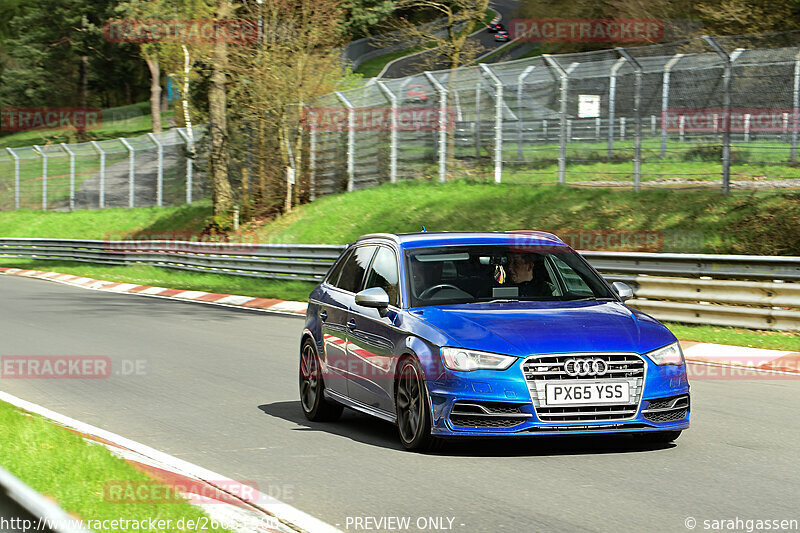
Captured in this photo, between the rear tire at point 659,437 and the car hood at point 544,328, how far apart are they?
0.69 m

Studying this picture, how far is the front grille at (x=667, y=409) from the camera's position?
7684 mm

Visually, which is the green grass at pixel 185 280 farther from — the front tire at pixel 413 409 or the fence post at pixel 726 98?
the front tire at pixel 413 409

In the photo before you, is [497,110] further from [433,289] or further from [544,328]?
[544,328]

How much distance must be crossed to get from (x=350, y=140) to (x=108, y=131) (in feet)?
214

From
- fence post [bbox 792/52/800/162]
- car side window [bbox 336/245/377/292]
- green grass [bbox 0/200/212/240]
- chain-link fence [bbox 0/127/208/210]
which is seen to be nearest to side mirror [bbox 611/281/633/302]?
car side window [bbox 336/245/377/292]

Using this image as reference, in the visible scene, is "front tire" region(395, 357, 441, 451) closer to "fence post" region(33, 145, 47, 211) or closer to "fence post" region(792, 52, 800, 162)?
"fence post" region(792, 52, 800, 162)

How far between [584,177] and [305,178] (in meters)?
13.7

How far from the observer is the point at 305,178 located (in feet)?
122

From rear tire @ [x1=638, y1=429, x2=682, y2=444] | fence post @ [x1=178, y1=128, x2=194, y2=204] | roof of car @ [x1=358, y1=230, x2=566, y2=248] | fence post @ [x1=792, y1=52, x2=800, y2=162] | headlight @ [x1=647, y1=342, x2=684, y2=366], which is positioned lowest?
fence post @ [x1=178, y1=128, x2=194, y2=204]

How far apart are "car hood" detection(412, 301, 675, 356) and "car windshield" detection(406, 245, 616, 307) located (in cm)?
24

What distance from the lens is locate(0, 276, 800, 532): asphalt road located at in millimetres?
6293

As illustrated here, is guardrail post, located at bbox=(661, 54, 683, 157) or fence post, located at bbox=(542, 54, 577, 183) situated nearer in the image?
guardrail post, located at bbox=(661, 54, 683, 157)

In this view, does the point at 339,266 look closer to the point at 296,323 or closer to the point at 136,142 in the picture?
the point at 296,323

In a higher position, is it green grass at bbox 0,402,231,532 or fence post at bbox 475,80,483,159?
fence post at bbox 475,80,483,159
